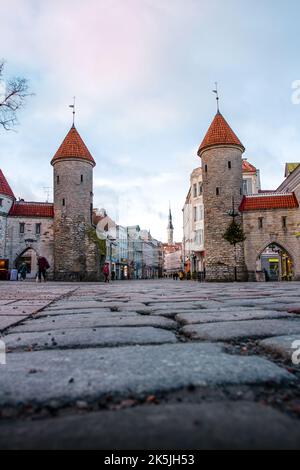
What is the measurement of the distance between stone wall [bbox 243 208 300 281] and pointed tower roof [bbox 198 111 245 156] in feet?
17.5

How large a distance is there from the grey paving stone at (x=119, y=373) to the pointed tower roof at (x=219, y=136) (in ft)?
84.9

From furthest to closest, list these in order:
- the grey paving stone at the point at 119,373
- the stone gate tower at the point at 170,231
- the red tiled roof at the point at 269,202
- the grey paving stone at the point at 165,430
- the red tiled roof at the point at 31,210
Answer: the stone gate tower at the point at 170,231, the red tiled roof at the point at 31,210, the red tiled roof at the point at 269,202, the grey paving stone at the point at 119,373, the grey paving stone at the point at 165,430

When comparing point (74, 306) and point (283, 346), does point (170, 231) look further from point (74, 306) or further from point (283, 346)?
point (283, 346)

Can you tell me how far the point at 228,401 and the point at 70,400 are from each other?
470 millimetres

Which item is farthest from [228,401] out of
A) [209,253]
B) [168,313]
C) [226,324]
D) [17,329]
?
[209,253]

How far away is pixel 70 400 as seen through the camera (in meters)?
1.10

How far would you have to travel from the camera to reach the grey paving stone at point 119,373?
1.16 meters

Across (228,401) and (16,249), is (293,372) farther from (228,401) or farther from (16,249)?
(16,249)

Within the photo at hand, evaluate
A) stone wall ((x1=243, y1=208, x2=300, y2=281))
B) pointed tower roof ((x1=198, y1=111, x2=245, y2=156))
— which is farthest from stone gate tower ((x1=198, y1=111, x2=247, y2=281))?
stone wall ((x1=243, y1=208, x2=300, y2=281))

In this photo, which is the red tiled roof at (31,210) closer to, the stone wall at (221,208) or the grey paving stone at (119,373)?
the stone wall at (221,208)

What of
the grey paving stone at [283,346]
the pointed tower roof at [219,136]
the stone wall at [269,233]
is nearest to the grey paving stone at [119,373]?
the grey paving stone at [283,346]

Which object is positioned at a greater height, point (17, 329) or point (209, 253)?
point (209, 253)

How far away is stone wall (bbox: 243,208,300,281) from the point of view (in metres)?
24.6
